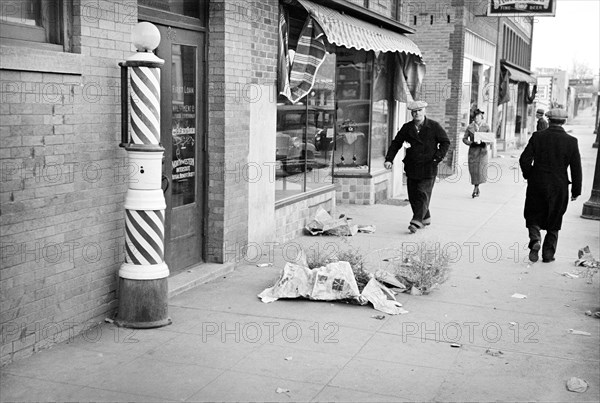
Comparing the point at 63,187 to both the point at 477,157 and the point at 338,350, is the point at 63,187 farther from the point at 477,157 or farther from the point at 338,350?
the point at 477,157

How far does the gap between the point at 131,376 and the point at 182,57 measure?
3.72 metres

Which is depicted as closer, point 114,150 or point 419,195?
point 114,150

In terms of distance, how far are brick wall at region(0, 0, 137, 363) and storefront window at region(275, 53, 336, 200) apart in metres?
3.99

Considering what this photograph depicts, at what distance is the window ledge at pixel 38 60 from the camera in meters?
5.12

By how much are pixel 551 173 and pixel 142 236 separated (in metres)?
5.52

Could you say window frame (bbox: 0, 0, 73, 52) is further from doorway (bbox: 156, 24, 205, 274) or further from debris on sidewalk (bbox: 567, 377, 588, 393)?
debris on sidewalk (bbox: 567, 377, 588, 393)

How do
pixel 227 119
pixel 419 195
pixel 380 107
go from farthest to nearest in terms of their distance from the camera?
pixel 380 107 < pixel 419 195 < pixel 227 119

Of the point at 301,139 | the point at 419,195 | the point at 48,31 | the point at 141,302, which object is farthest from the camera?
the point at 419,195

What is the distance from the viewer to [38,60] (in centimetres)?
538

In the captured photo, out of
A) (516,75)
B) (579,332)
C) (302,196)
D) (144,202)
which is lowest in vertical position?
(579,332)

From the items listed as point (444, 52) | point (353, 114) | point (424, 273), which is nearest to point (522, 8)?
point (444, 52)

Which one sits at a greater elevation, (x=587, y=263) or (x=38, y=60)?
(x=38, y=60)

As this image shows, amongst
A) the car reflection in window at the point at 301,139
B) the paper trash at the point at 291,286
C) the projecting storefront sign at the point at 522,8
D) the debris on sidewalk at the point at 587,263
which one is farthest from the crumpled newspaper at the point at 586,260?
the projecting storefront sign at the point at 522,8

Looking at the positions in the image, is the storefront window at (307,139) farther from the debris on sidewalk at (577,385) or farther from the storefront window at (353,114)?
the debris on sidewalk at (577,385)
